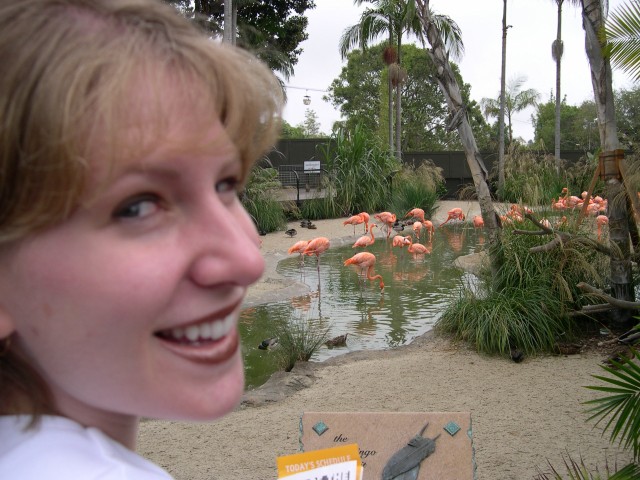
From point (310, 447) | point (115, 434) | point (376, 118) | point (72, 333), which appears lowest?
point (310, 447)

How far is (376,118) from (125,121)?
1769 inches

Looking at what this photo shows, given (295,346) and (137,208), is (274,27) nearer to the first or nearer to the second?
(295,346)

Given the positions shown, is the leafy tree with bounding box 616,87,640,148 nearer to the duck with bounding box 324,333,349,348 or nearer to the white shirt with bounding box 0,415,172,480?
the duck with bounding box 324,333,349,348

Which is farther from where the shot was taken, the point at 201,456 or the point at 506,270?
the point at 506,270

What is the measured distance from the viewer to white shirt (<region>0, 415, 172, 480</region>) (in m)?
0.60

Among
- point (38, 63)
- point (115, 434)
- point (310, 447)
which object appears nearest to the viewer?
point (38, 63)

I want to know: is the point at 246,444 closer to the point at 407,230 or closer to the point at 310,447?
the point at 310,447

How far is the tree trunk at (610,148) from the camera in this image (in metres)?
6.36

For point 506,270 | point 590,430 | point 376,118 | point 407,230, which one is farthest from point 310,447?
point 376,118

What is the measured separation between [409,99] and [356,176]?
25513 millimetres

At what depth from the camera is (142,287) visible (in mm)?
621

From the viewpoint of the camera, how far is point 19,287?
0.64 meters

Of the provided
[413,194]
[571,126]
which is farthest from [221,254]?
[571,126]

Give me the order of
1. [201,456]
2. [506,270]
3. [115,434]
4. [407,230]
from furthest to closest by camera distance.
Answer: [407,230] → [506,270] → [201,456] → [115,434]
